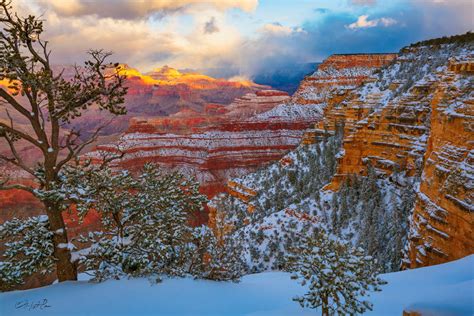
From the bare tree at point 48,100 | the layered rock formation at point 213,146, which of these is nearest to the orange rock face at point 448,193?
the bare tree at point 48,100

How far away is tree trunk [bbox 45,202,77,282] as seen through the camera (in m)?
7.94

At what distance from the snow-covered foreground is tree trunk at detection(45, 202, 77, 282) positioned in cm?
46

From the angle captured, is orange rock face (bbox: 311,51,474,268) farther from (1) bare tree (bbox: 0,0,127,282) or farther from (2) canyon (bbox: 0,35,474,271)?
(1) bare tree (bbox: 0,0,127,282)

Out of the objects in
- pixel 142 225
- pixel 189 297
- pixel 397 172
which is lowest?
pixel 397 172

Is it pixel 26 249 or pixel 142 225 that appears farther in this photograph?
pixel 142 225

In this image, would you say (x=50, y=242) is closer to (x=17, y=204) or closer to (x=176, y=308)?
(x=176, y=308)

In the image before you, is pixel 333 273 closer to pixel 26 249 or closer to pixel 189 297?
pixel 189 297

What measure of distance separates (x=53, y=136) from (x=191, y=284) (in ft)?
15.9
